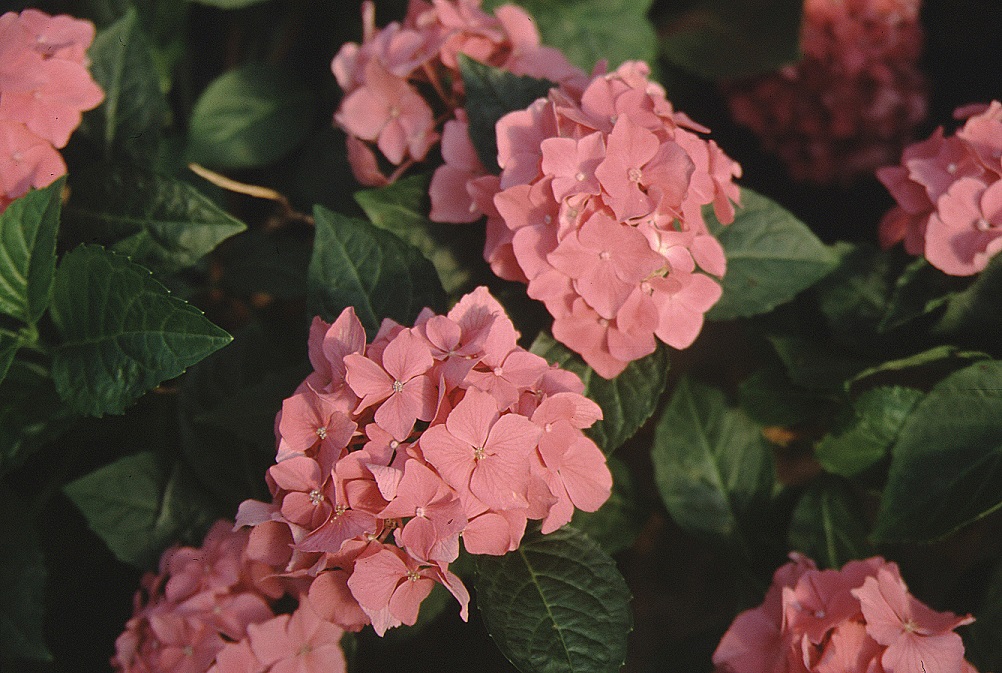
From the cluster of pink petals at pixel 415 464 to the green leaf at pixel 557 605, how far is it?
94 millimetres

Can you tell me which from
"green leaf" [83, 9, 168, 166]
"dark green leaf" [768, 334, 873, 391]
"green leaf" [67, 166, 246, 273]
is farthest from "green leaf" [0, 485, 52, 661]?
"dark green leaf" [768, 334, 873, 391]

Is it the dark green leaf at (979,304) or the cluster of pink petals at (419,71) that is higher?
the cluster of pink petals at (419,71)

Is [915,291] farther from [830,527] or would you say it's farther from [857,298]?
[830,527]

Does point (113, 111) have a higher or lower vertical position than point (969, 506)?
higher

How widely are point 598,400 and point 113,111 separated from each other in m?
0.84

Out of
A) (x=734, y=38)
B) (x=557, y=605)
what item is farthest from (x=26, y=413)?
(x=734, y=38)

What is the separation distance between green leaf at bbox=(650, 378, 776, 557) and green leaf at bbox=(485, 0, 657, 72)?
634mm

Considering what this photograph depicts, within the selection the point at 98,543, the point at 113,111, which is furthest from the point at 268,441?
the point at 113,111

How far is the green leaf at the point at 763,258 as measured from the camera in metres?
1.04

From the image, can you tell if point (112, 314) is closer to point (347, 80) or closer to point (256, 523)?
point (256, 523)

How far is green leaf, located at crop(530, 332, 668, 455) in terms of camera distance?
915 millimetres

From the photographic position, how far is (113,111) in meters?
1.22

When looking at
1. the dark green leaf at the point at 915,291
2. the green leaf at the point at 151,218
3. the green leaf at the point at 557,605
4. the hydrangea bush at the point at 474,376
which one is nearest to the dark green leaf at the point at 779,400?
the hydrangea bush at the point at 474,376

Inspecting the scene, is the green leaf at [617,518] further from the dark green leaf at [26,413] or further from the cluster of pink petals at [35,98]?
the cluster of pink petals at [35,98]
